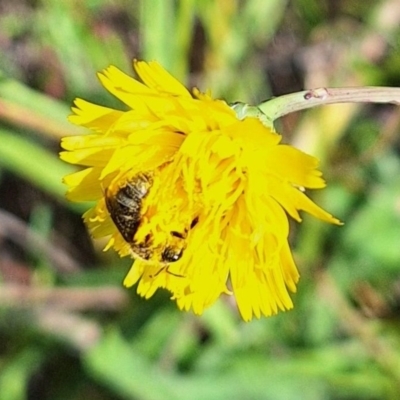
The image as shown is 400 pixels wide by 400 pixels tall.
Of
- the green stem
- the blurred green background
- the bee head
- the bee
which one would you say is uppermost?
the green stem

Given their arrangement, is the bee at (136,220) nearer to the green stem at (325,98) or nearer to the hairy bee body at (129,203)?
the hairy bee body at (129,203)

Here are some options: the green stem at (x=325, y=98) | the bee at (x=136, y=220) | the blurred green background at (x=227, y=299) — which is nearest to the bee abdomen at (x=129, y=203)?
the bee at (x=136, y=220)

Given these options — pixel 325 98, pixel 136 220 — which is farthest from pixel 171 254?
pixel 325 98

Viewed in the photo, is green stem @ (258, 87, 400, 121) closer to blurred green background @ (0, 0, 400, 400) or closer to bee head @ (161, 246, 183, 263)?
bee head @ (161, 246, 183, 263)

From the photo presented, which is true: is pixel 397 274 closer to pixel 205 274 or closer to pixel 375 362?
pixel 375 362

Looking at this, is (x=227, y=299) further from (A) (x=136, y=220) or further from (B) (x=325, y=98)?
(B) (x=325, y=98)

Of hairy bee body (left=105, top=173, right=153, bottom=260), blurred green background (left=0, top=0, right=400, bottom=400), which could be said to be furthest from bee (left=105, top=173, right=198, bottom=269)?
blurred green background (left=0, top=0, right=400, bottom=400)

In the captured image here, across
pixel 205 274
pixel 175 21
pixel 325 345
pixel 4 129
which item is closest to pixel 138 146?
pixel 205 274
